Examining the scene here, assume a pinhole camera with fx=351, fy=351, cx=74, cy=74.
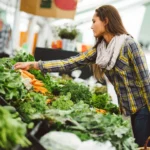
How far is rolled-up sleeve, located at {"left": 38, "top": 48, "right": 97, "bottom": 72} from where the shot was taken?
315cm

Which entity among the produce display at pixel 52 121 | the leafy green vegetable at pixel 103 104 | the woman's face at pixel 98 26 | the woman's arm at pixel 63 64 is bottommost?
the leafy green vegetable at pixel 103 104

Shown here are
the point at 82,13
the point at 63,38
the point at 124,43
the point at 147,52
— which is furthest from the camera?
the point at 147,52

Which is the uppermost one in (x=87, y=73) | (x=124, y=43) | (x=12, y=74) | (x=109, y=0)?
(x=109, y=0)

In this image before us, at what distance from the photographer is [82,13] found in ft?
34.3

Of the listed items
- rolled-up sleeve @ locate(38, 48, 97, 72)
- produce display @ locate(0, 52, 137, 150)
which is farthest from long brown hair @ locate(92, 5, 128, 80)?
produce display @ locate(0, 52, 137, 150)

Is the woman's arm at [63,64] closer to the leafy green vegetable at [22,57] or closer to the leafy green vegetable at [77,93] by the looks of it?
the leafy green vegetable at [77,93]

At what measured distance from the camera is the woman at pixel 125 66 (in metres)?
2.78

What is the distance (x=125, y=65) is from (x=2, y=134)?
165cm

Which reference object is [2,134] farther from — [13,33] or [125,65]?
[13,33]

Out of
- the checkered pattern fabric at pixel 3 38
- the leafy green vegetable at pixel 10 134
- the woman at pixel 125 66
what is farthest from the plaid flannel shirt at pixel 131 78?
the checkered pattern fabric at pixel 3 38

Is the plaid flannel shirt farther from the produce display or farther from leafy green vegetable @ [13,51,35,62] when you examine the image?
leafy green vegetable @ [13,51,35,62]

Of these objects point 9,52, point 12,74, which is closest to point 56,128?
point 12,74

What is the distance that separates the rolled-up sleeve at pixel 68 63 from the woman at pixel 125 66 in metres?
0.16

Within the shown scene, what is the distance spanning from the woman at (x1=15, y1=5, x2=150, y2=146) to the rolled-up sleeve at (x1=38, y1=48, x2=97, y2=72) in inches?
6.1
